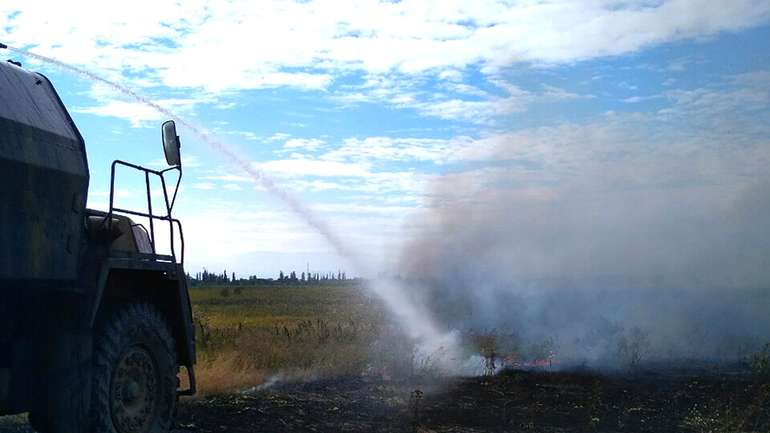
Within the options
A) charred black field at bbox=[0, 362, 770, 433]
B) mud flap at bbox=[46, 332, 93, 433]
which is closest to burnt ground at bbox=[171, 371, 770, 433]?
charred black field at bbox=[0, 362, 770, 433]

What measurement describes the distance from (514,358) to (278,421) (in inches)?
402

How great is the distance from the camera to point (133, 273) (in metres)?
8.32

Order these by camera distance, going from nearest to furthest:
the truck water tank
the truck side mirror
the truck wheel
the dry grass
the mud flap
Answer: the truck water tank → the mud flap → the truck wheel → the truck side mirror → the dry grass

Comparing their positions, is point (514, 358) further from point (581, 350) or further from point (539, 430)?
point (539, 430)

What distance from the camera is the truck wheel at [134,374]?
7305 millimetres

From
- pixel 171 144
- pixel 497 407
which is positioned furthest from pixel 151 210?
pixel 497 407

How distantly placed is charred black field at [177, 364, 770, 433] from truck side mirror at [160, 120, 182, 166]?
3984 mm

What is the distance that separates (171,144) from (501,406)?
7926mm

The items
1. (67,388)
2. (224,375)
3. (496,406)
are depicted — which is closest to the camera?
(67,388)

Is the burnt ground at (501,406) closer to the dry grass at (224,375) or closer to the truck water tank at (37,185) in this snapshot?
the dry grass at (224,375)

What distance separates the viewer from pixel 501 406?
13.9 metres

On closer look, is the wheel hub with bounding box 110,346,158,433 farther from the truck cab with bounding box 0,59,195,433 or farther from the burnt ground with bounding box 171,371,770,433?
the burnt ground with bounding box 171,371,770,433

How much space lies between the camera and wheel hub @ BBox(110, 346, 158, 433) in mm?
7613

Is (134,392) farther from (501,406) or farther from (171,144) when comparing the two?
(501,406)
